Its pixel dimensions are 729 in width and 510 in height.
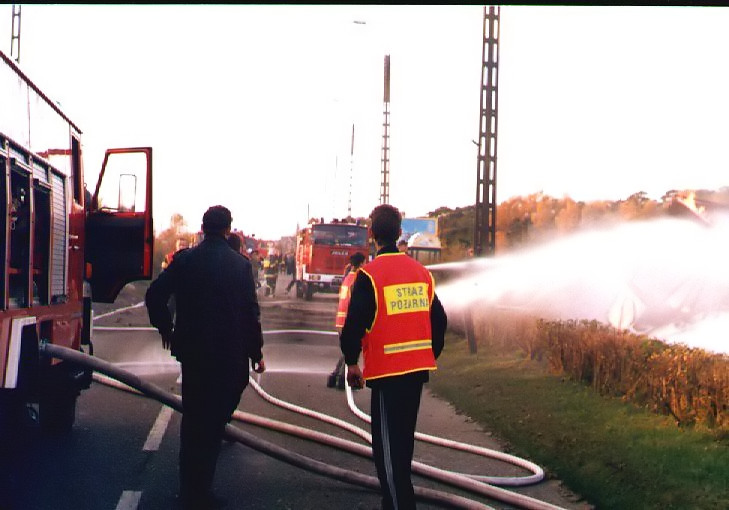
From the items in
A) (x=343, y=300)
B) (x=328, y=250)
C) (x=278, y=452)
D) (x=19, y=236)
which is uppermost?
(x=19, y=236)

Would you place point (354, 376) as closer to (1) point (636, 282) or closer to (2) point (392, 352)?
(2) point (392, 352)

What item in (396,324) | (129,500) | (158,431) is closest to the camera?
(396,324)

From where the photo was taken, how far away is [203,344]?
20.6ft

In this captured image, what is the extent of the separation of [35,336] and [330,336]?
14.0 meters

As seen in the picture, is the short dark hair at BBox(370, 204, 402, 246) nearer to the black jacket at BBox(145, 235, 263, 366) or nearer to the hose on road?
the black jacket at BBox(145, 235, 263, 366)

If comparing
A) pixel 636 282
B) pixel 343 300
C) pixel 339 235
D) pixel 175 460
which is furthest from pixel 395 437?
pixel 339 235

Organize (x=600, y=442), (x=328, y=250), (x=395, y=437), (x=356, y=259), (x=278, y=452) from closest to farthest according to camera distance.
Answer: (x=395, y=437) < (x=278, y=452) < (x=600, y=442) < (x=356, y=259) < (x=328, y=250)

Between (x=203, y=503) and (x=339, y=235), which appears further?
(x=339, y=235)

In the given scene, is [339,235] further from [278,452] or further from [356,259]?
[278,452]

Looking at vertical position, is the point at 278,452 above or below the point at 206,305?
below

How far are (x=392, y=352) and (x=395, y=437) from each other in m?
0.47

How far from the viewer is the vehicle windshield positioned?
3866 cm

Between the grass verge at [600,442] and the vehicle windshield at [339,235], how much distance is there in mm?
26108

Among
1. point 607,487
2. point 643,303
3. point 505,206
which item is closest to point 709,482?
point 607,487
